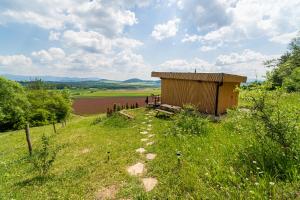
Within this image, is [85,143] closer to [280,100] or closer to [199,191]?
[199,191]

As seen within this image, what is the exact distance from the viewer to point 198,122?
923cm

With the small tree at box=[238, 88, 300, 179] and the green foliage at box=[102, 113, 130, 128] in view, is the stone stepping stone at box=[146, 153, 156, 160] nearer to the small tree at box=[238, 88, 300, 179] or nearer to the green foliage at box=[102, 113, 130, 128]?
the small tree at box=[238, 88, 300, 179]

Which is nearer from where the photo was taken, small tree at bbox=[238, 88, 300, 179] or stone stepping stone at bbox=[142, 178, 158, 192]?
small tree at bbox=[238, 88, 300, 179]

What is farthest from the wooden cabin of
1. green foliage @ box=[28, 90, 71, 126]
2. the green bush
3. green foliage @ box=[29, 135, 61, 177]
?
the green bush

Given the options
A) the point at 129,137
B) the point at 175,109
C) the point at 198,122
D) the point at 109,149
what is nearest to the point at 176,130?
the point at 198,122

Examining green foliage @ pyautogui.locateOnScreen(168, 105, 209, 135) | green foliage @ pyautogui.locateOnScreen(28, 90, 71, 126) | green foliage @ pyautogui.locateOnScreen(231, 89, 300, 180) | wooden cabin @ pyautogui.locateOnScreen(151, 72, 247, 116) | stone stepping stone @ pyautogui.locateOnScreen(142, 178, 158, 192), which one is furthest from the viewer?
green foliage @ pyautogui.locateOnScreen(28, 90, 71, 126)

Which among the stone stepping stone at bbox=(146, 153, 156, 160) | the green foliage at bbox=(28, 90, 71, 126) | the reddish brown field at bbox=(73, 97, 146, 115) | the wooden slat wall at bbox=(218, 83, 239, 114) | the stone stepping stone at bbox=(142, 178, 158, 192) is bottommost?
the reddish brown field at bbox=(73, 97, 146, 115)

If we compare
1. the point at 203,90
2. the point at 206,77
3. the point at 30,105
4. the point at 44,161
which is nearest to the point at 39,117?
the point at 30,105

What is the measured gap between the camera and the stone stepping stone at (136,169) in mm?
6040

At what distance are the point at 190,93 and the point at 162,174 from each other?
903 cm

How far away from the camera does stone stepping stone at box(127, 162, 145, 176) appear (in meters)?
6.04

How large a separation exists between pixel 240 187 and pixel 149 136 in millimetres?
6263

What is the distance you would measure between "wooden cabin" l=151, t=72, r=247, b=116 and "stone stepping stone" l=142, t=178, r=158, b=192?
27.5 ft

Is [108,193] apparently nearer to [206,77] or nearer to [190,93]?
[206,77]
